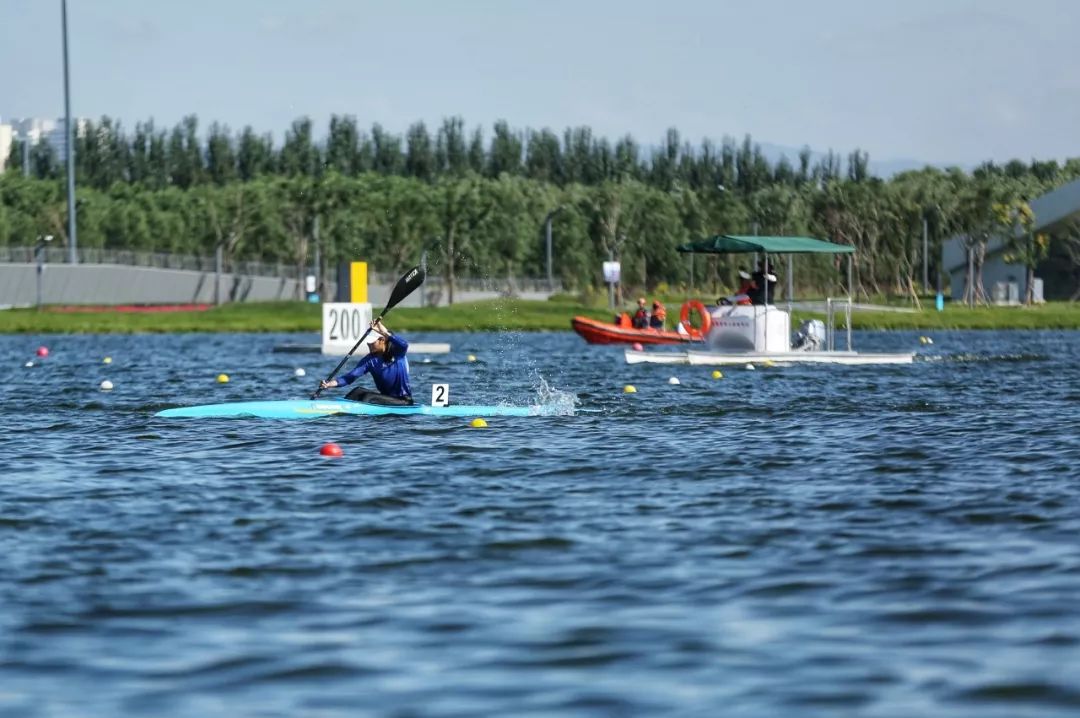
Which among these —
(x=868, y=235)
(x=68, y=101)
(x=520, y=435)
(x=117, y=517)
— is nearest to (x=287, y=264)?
(x=68, y=101)

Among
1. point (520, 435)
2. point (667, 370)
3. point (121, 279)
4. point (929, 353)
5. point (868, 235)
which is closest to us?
point (520, 435)

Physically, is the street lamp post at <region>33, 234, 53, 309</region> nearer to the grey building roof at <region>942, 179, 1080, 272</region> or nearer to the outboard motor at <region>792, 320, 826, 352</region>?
the grey building roof at <region>942, 179, 1080, 272</region>

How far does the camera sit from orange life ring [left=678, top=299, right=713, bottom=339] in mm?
45375

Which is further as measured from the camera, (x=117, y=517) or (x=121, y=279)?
(x=121, y=279)

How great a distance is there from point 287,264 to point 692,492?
109 metres

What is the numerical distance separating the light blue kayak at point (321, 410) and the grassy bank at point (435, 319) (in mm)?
52344

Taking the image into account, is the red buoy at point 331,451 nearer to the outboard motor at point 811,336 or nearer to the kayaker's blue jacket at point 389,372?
the kayaker's blue jacket at point 389,372

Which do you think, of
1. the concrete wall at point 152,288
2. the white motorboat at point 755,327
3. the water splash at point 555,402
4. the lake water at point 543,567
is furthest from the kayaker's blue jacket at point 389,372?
the concrete wall at point 152,288

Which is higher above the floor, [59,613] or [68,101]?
[68,101]

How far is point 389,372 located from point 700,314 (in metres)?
26.7

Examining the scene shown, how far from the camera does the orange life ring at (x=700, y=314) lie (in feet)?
149

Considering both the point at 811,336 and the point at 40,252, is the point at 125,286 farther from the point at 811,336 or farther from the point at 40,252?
the point at 811,336

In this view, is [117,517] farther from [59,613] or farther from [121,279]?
[121,279]

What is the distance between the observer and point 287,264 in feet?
411
